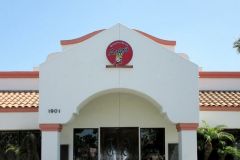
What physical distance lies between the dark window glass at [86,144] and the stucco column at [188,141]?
14.6 ft

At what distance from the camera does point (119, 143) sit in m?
22.1

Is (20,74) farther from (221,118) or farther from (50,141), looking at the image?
(221,118)

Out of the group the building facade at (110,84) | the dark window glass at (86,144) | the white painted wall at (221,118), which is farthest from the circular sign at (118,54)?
the white painted wall at (221,118)

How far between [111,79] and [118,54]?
42.6 inches

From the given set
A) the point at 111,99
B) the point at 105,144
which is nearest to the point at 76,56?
the point at 111,99

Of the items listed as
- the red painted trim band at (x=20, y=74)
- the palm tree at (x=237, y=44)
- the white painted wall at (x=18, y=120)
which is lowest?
the white painted wall at (x=18, y=120)

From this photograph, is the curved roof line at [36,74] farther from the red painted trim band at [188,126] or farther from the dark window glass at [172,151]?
the red painted trim band at [188,126]

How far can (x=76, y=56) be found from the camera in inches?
783

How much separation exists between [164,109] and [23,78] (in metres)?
8.29

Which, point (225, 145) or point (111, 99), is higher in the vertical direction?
point (111, 99)

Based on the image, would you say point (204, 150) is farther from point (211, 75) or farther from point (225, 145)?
point (211, 75)

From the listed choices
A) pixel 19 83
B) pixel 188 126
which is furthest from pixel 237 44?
pixel 19 83

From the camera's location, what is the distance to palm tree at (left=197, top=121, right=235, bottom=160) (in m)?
20.6

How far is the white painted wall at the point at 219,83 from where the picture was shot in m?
24.2
